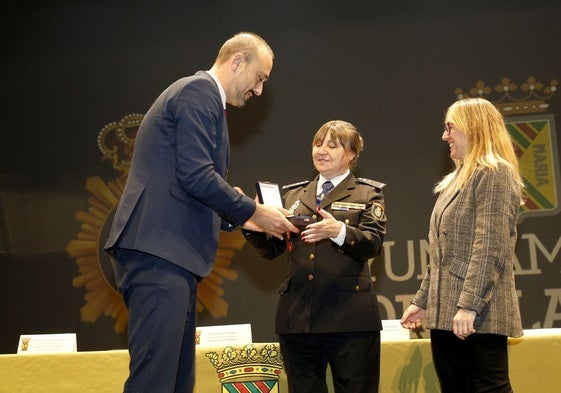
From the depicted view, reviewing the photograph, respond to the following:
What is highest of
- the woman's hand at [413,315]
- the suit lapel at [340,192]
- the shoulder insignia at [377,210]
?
the suit lapel at [340,192]

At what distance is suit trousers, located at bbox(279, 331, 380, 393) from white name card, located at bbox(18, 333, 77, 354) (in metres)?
1.15

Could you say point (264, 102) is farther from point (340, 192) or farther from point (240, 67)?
point (240, 67)

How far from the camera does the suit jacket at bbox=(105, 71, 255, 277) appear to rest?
2.11 metres

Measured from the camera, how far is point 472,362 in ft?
7.96

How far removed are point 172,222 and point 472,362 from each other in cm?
123

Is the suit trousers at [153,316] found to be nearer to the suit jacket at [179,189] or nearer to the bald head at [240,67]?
the suit jacket at [179,189]

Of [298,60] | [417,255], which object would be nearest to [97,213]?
[298,60]

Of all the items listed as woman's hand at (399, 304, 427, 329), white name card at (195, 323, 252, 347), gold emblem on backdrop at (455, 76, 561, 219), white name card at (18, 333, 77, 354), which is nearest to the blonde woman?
woman's hand at (399, 304, 427, 329)

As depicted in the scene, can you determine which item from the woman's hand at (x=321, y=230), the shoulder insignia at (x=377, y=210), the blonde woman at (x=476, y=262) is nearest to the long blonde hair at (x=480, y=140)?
the blonde woman at (x=476, y=262)

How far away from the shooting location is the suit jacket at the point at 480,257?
7.87 feet

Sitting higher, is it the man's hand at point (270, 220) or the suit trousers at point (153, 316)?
the man's hand at point (270, 220)

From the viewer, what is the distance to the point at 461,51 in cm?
457

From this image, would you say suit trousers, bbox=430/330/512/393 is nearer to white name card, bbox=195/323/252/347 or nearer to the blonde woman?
the blonde woman

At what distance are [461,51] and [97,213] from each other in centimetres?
284
